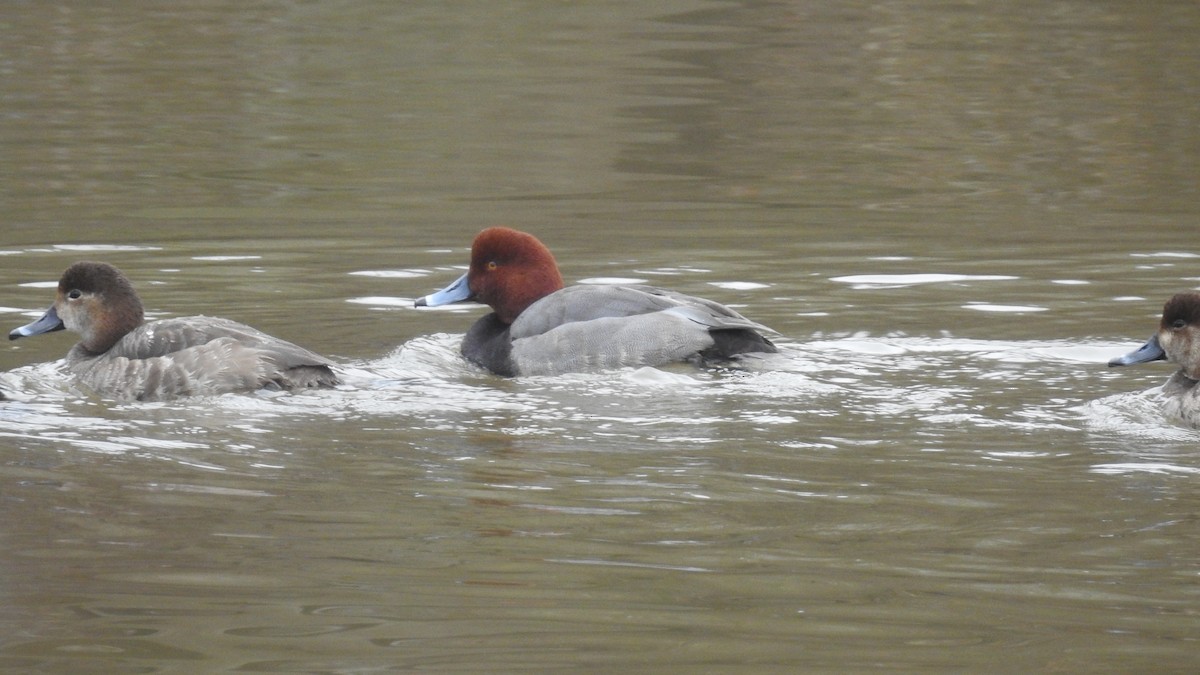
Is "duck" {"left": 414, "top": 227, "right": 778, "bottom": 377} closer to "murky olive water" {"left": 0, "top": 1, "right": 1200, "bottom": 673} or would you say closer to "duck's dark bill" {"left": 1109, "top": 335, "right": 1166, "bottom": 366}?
"murky olive water" {"left": 0, "top": 1, "right": 1200, "bottom": 673}

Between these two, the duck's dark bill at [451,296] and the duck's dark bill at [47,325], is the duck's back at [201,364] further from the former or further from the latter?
the duck's dark bill at [451,296]

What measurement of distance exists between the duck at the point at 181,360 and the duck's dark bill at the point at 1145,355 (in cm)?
350

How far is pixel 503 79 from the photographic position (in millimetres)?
22562

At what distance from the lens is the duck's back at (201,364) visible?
8344 mm

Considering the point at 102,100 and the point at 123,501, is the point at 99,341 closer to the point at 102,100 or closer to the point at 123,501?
the point at 123,501

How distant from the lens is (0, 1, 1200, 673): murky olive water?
→ 17.2 ft

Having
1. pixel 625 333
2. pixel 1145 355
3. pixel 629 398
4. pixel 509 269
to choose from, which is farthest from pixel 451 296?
pixel 1145 355

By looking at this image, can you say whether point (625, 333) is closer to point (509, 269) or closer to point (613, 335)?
point (613, 335)

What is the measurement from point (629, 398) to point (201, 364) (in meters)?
1.89

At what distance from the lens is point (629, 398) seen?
831 cm

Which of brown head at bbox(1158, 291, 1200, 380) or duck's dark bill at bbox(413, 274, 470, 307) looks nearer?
brown head at bbox(1158, 291, 1200, 380)

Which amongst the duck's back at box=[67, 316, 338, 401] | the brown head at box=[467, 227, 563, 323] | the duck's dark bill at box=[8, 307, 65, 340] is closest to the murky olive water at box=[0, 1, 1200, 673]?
the duck's back at box=[67, 316, 338, 401]

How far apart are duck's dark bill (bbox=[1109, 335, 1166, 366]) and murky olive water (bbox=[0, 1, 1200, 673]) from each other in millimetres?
179

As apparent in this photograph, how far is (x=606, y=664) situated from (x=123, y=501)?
237cm
